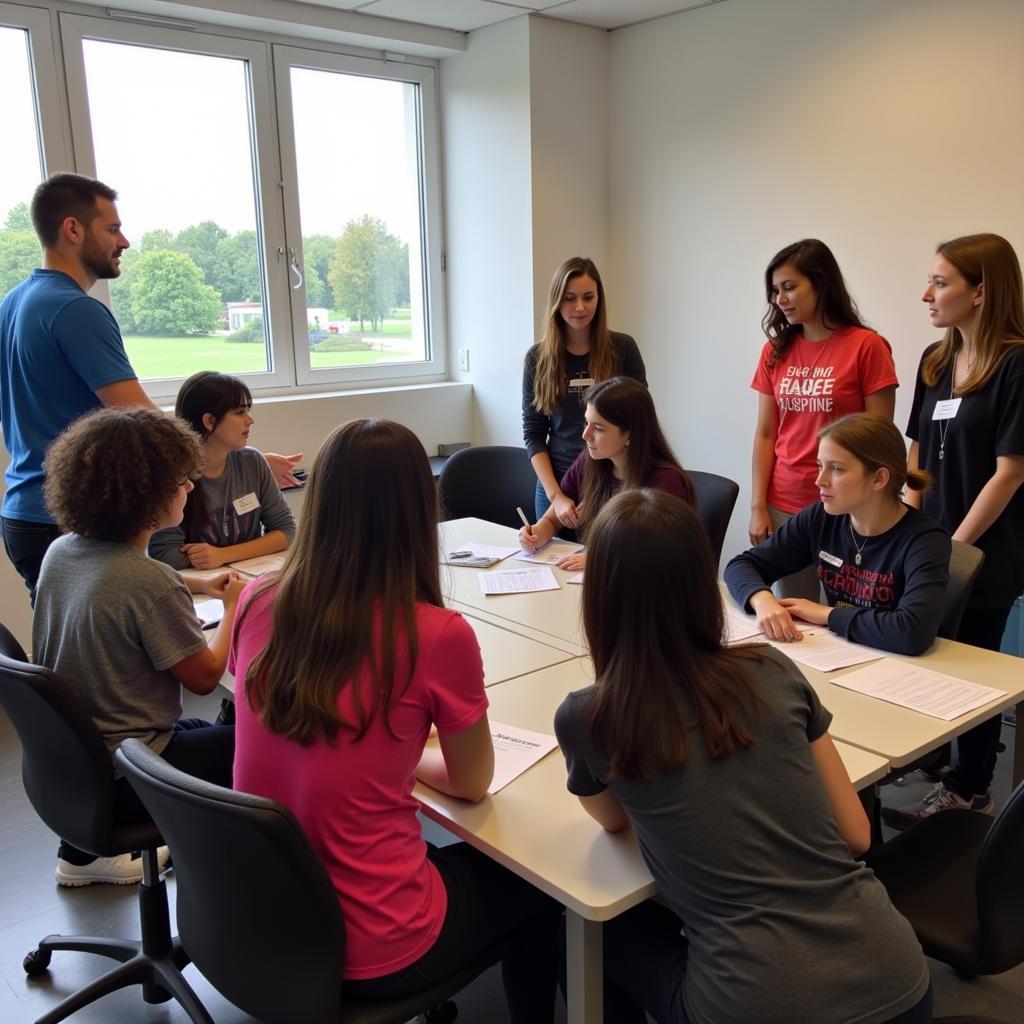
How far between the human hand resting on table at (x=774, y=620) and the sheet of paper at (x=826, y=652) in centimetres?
2

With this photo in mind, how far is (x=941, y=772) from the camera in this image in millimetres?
2711

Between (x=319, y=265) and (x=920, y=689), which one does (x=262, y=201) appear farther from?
A: (x=920, y=689)

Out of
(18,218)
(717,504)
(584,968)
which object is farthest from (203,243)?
(584,968)

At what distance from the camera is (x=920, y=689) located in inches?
73.4

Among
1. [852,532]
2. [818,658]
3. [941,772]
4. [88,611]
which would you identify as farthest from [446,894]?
[941,772]

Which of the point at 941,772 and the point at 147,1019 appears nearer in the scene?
the point at 147,1019

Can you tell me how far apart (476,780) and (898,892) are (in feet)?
2.56

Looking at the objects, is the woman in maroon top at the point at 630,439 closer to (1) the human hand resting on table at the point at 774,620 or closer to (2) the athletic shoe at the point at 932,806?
(1) the human hand resting on table at the point at 774,620

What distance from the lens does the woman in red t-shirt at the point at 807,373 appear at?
2807mm

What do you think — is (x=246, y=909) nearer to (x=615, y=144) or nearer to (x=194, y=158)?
(x=194, y=158)

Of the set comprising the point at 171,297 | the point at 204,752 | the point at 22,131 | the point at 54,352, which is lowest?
the point at 204,752

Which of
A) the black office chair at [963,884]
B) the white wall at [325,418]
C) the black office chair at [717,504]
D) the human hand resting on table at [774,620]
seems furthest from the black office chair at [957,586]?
the white wall at [325,418]

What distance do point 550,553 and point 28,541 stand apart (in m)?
1.50

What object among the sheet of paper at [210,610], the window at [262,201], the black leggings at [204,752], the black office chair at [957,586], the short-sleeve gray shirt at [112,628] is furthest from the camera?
the window at [262,201]
